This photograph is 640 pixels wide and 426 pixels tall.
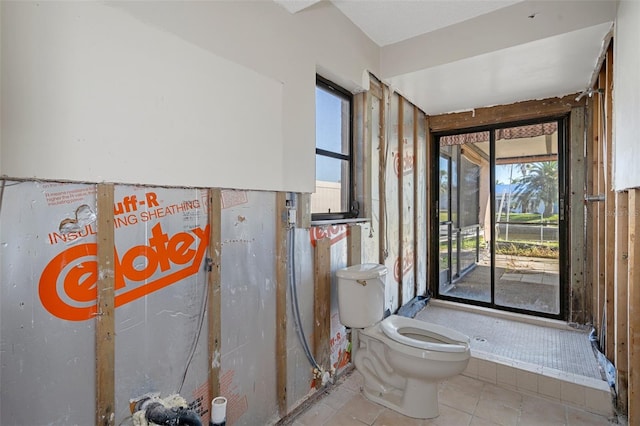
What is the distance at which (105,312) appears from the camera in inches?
43.3

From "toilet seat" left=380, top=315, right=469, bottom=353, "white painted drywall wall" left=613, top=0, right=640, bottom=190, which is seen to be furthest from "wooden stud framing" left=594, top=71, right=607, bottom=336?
"toilet seat" left=380, top=315, right=469, bottom=353

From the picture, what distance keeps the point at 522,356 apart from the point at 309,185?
2055 millimetres

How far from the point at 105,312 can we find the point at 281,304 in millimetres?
874

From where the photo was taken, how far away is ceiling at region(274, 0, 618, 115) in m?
1.99

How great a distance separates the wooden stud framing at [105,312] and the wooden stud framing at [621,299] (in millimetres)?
2520

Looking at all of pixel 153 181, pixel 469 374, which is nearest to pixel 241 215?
pixel 153 181

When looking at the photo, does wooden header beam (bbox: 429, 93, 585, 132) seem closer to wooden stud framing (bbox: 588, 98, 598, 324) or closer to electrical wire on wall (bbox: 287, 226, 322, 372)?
wooden stud framing (bbox: 588, 98, 598, 324)

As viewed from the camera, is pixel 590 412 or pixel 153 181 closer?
pixel 153 181

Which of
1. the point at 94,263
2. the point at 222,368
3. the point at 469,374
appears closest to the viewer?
the point at 94,263

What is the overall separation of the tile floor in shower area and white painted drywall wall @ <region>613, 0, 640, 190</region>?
1.28m

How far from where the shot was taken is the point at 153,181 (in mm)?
1204

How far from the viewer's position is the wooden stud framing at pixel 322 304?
2.05 meters

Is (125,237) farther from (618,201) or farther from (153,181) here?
(618,201)

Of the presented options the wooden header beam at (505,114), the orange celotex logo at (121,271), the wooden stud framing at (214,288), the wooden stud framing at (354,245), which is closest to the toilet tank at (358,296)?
the wooden stud framing at (354,245)
